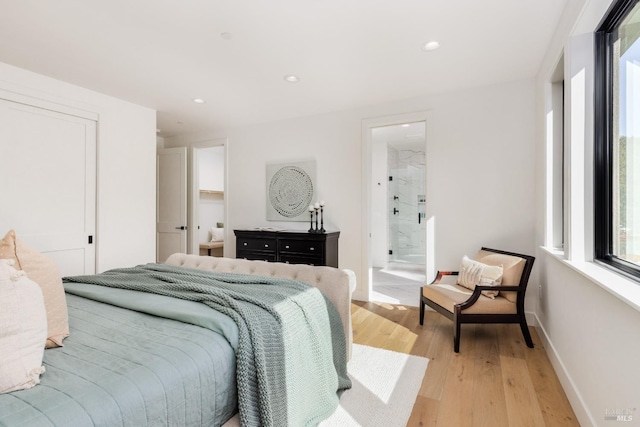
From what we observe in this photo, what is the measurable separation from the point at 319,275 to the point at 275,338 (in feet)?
2.40

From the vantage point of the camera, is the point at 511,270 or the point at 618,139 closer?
the point at 618,139

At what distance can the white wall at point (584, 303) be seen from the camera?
4.33ft

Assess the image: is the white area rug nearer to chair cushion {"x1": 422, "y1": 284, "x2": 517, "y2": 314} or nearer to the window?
chair cushion {"x1": 422, "y1": 284, "x2": 517, "y2": 314}

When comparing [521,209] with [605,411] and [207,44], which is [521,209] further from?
[207,44]

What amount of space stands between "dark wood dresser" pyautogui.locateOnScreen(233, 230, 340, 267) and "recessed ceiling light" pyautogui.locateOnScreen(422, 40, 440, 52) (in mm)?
2152

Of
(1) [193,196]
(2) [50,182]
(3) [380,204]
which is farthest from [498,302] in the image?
(1) [193,196]

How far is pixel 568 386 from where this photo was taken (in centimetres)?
192

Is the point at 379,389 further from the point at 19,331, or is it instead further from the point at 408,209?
the point at 408,209

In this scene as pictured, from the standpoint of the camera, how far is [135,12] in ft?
6.98

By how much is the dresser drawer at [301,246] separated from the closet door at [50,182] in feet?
6.87

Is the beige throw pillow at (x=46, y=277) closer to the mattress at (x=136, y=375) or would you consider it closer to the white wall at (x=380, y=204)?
the mattress at (x=136, y=375)

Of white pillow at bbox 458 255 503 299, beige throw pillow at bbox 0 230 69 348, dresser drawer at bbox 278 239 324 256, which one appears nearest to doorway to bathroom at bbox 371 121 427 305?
dresser drawer at bbox 278 239 324 256

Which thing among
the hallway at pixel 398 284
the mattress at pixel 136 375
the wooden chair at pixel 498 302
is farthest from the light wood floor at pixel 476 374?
the mattress at pixel 136 375

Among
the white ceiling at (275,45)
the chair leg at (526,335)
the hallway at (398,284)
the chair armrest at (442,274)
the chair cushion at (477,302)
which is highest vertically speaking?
the white ceiling at (275,45)
